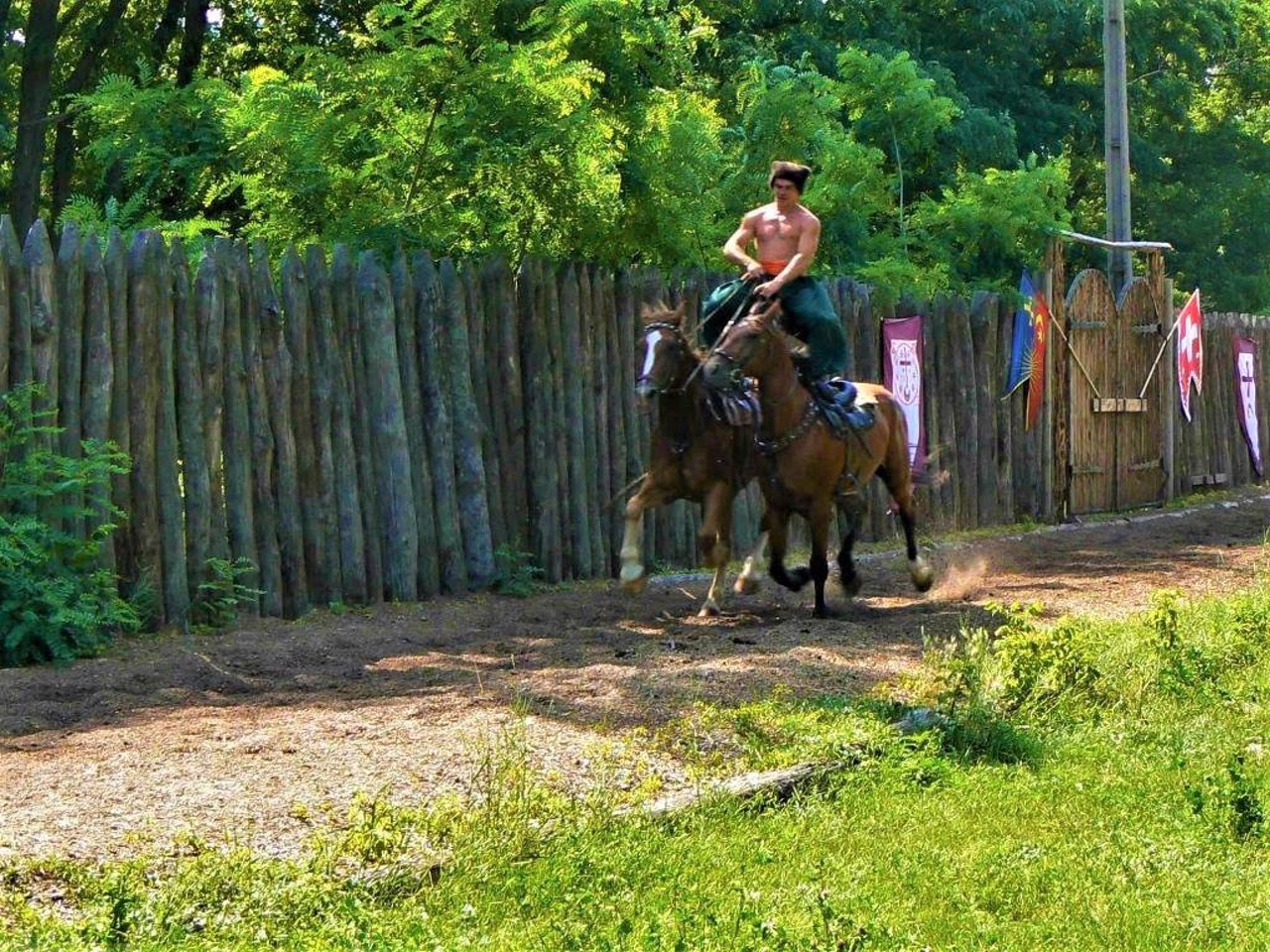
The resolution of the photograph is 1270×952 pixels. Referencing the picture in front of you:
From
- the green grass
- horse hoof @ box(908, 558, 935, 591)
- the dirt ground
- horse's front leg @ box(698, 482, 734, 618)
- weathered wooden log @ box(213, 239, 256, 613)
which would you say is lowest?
the green grass

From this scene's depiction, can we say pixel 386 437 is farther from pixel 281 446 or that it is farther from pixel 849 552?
pixel 849 552

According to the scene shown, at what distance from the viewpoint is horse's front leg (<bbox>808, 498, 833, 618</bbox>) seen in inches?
456

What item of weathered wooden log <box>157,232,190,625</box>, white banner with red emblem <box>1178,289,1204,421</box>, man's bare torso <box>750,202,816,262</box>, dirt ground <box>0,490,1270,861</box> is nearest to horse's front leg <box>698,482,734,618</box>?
dirt ground <box>0,490,1270,861</box>

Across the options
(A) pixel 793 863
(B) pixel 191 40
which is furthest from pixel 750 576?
(B) pixel 191 40

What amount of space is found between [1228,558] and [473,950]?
469 inches

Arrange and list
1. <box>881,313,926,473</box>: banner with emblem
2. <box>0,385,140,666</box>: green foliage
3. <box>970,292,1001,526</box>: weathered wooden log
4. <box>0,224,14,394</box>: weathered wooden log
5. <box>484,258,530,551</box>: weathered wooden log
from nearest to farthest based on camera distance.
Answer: <box>0,385,140,666</box>: green foliage, <box>0,224,14,394</box>: weathered wooden log, <box>484,258,530,551</box>: weathered wooden log, <box>881,313,926,473</box>: banner with emblem, <box>970,292,1001,526</box>: weathered wooden log

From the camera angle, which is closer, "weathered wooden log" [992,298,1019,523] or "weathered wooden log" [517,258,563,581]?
"weathered wooden log" [517,258,563,581]

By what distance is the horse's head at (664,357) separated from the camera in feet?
35.5

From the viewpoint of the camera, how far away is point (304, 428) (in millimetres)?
11656

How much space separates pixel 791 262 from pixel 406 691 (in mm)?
4243

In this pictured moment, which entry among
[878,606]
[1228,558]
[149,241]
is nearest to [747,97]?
[1228,558]

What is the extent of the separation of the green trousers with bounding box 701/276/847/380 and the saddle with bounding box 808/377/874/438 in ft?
0.26

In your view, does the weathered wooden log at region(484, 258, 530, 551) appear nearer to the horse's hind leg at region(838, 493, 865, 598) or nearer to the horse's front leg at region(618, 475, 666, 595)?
the horse's front leg at region(618, 475, 666, 595)

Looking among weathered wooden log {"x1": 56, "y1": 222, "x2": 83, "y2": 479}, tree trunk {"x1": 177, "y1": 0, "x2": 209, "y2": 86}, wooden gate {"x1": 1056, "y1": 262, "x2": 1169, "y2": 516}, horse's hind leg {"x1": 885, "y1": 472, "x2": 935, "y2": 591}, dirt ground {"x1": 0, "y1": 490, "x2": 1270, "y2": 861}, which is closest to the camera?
dirt ground {"x1": 0, "y1": 490, "x2": 1270, "y2": 861}
